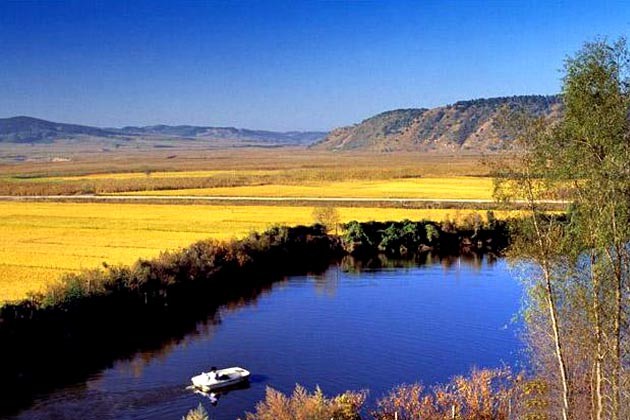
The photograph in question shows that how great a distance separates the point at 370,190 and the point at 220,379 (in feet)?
229

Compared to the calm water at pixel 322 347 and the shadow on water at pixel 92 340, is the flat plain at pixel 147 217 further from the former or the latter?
the calm water at pixel 322 347

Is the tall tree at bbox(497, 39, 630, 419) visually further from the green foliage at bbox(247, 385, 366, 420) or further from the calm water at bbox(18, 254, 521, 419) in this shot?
the calm water at bbox(18, 254, 521, 419)

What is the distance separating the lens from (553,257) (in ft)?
51.3

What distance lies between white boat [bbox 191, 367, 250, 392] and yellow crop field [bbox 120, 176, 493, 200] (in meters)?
55.0

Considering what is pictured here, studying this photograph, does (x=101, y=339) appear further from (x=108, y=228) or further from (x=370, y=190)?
(x=370, y=190)

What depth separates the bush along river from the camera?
25.7 m

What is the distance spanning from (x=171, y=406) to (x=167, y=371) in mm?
3961

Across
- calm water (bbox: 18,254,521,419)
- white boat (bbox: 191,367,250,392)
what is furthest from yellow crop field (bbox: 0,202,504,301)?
white boat (bbox: 191,367,250,392)

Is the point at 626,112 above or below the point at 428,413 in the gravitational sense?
above

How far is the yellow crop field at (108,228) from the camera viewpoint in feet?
140

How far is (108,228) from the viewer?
5916 cm

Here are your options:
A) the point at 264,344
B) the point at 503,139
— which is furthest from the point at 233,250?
the point at 503,139

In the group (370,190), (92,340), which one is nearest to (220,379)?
(92,340)

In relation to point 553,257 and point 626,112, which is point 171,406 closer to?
point 553,257
